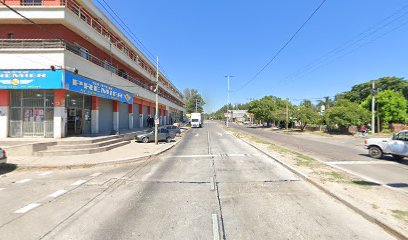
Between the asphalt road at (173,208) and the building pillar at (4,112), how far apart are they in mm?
8816

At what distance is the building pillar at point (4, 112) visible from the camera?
15289mm

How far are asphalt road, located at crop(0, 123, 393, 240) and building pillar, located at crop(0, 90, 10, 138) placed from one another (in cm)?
882

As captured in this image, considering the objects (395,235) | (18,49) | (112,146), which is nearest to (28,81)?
(18,49)

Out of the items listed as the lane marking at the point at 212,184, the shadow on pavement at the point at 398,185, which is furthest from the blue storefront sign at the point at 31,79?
the shadow on pavement at the point at 398,185

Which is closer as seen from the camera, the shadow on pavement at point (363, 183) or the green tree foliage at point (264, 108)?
the shadow on pavement at point (363, 183)

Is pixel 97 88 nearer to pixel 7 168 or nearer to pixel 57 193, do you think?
pixel 7 168

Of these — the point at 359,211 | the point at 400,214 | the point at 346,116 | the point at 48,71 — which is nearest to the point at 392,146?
the point at 400,214

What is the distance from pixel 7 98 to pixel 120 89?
31.4ft

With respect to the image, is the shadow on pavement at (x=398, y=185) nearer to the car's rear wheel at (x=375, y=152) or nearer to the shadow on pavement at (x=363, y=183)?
the shadow on pavement at (x=363, y=183)

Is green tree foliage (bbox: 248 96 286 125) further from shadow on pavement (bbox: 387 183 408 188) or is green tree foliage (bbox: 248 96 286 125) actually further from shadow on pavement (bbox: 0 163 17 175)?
shadow on pavement (bbox: 0 163 17 175)

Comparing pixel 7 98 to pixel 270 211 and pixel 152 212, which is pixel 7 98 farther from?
pixel 270 211

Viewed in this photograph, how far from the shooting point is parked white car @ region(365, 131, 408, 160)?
12452 mm

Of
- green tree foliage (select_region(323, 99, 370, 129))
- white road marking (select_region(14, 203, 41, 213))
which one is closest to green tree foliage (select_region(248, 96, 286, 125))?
green tree foliage (select_region(323, 99, 370, 129))

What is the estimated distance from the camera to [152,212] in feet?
17.5
